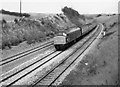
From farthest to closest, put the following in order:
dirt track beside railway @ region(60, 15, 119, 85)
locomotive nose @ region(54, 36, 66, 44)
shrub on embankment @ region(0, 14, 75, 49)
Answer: shrub on embankment @ region(0, 14, 75, 49), locomotive nose @ region(54, 36, 66, 44), dirt track beside railway @ region(60, 15, 119, 85)

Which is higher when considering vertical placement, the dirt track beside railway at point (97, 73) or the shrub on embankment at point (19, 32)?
the shrub on embankment at point (19, 32)

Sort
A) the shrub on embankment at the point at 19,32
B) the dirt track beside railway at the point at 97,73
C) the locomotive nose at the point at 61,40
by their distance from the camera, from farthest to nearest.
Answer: the shrub on embankment at the point at 19,32, the locomotive nose at the point at 61,40, the dirt track beside railway at the point at 97,73

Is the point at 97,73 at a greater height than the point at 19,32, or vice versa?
the point at 19,32

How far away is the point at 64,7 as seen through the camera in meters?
133

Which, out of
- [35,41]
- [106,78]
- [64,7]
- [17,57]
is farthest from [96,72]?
[64,7]

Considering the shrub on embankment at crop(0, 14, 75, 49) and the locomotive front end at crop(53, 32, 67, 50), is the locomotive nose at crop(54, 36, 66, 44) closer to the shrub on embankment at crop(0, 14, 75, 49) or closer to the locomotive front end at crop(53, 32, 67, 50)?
the locomotive front end at crop(53, 32, 67, 50)

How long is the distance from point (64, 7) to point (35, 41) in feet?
291

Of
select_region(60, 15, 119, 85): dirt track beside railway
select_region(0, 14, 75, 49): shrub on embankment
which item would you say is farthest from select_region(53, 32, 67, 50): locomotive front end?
select_region(60, 15, 119, 85): dirt track beside railway

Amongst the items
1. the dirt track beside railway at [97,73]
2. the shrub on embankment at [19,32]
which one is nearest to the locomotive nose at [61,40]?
the shrub on embankment at [19,32]

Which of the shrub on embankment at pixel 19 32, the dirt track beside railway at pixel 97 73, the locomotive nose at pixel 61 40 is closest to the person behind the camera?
the dirt track beside railway at pixel 97 73

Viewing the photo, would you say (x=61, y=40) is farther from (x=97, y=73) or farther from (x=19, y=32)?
(x=19, y=32)

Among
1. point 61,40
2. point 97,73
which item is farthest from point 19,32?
point 97,73

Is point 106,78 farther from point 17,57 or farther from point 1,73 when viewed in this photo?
point 17,57

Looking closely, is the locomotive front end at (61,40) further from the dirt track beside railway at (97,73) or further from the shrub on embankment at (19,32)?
the dirt track beside railway at (97,73)
